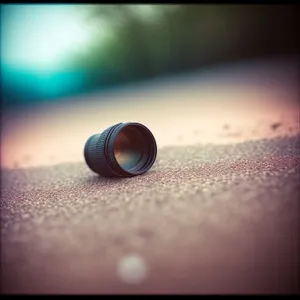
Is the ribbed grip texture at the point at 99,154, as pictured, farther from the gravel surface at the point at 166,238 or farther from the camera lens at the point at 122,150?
the gravel surface at the point at 166,238

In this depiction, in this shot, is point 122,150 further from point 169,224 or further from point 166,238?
point 166,238

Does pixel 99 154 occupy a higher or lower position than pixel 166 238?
higher

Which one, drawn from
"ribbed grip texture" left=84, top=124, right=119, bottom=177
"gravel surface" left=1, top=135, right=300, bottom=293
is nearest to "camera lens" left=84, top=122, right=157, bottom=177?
"ribbed grip texture" left=84, top=124, right=119, bottom=177

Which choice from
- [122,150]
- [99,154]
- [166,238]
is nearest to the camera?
[166,238]

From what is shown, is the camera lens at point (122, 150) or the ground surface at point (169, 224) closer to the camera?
the ground surface at point (169, 224)

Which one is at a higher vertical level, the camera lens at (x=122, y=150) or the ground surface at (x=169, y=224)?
the camera lens at (x=122, y=150)

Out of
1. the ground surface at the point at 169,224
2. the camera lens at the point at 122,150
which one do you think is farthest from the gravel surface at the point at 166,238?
the camera lens at the point at 122,150

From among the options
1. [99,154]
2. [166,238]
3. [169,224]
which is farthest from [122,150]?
[166,238]
